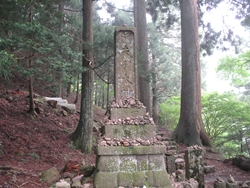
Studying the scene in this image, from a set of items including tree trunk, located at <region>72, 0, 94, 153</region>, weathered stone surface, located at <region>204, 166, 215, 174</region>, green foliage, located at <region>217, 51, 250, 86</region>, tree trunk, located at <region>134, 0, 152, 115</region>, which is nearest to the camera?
weathered stone surface, located at <region>204, 166, 215, 174</region>

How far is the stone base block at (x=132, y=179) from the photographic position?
3982 millimetres

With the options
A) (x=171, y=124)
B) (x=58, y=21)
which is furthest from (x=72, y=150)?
(x=171, y=124)

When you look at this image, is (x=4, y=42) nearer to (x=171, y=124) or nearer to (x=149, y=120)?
(x=149, y=120)

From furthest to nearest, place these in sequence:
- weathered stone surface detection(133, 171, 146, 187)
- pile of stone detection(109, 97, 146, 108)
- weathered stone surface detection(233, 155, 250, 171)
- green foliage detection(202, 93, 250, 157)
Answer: green foliage detection(202, 93, 250, 157), weathered stone surface detection(233, 155, 250, 171), pile of stone detection(109, 97, 146, 108), weathered stone surface detection(133, 171, 146, 187)

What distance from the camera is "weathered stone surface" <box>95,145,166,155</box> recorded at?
4168 millimetres

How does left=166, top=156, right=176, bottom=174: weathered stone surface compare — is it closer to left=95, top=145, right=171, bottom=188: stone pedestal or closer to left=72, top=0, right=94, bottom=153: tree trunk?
left=95, top=145, right=171, bottom=188: stone pedestal

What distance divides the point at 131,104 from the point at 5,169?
9.69 ft

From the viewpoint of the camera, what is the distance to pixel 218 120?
430 inches

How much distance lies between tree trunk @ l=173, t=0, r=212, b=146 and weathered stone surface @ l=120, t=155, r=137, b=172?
18.4ft

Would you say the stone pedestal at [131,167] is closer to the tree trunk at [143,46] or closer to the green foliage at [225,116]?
the tree trunk at [143,46]

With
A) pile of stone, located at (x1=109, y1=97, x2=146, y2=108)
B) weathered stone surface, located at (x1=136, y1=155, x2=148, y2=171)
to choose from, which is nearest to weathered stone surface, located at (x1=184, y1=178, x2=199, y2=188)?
weathered stone surface, located at (x1=136, y1=155, x2=148, y2=171)

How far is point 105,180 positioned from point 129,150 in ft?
2.18

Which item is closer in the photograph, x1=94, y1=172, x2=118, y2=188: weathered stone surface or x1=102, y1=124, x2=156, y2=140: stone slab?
x1=94, y1=172, x2=118, y2=188: weathered stone surface

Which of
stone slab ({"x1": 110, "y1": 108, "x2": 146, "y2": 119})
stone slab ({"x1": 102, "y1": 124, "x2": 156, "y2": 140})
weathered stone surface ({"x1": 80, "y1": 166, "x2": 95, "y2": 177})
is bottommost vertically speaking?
weathered stone surface ({"x1": 80, "y1": 166, "x2": 95, "y2": 177})
